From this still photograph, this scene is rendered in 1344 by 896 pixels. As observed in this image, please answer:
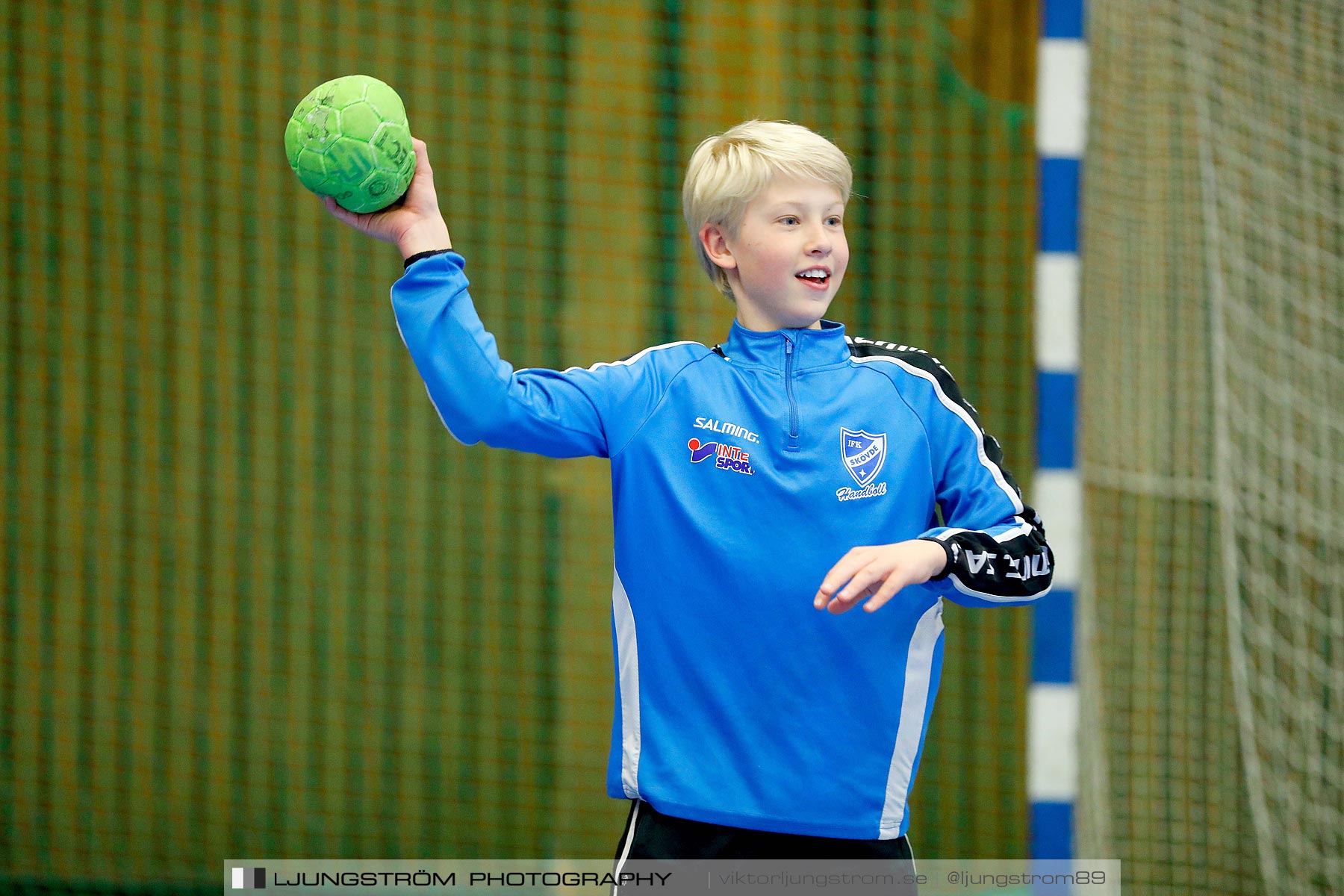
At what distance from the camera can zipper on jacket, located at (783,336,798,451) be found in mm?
1773

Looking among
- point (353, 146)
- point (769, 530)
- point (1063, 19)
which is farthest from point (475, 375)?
point (1063, 19)

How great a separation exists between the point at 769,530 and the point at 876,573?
0.24m

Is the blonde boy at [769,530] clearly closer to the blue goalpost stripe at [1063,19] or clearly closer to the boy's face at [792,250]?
the boy's face at [792,250]

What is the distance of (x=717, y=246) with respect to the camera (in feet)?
6.33

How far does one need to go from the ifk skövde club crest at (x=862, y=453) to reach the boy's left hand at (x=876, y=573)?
18 centimetres

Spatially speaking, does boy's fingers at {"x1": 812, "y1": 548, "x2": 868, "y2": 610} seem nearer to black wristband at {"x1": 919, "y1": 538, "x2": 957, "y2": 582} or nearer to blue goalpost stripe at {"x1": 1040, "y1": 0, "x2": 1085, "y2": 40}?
black wristband at {"x1": 919, "y1": 538, "x2": 957, "y2": 582}

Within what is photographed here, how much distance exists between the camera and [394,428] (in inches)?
162

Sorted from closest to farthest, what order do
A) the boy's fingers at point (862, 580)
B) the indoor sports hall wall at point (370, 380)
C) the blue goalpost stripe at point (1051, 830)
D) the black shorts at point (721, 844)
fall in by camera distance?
the boy's fingers at point (862, 580) → the black shorts at point (721, 844) → the blue goalpost stripe at point (1051, 830) → the indoor sports hall wall at point (370, 380)

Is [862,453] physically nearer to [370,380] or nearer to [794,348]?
[794,348]

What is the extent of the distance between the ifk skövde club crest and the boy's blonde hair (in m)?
0.37

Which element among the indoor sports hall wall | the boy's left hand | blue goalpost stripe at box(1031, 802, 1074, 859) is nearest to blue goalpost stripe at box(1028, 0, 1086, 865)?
blue goalpost stripe at box(1031, 802, 1074, 859)

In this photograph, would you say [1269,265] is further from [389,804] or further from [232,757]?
[232,757]

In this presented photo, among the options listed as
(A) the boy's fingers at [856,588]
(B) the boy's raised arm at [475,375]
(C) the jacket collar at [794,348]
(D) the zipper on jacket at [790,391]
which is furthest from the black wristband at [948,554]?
(B) the boy's raised arm at [475,375]

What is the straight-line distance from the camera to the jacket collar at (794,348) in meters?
1.84
